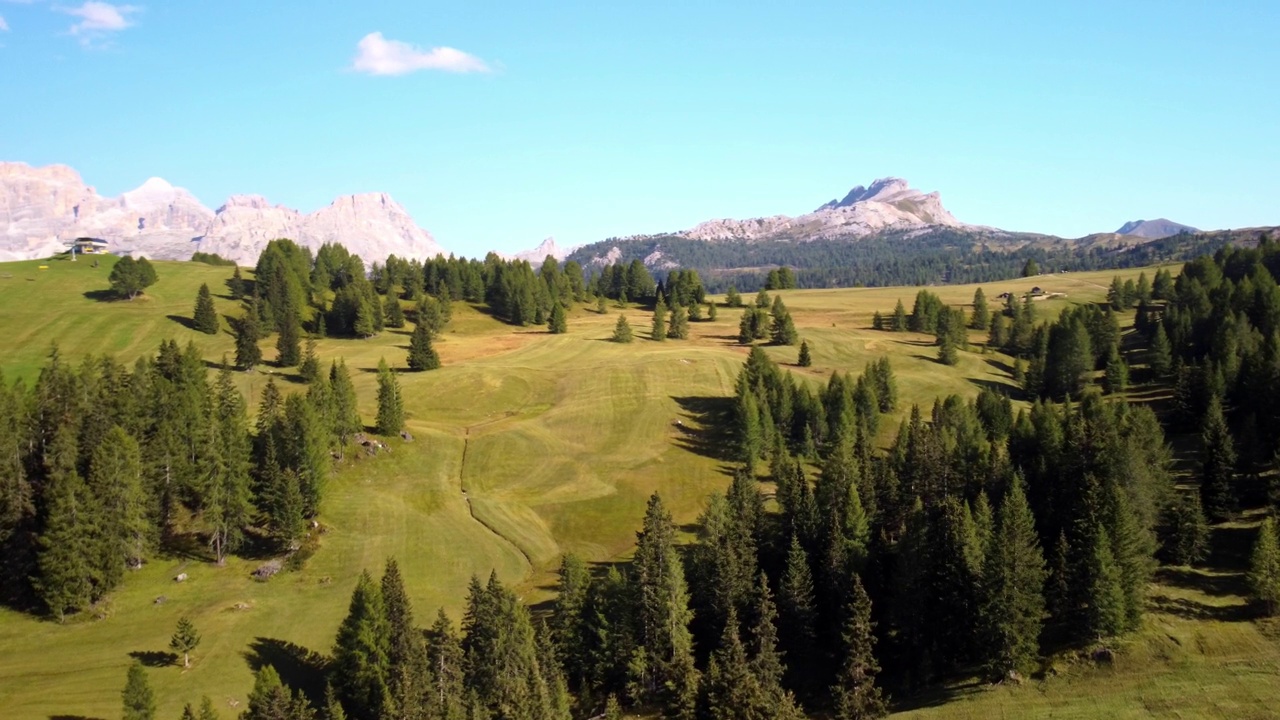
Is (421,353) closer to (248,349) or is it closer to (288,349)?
(288,349)

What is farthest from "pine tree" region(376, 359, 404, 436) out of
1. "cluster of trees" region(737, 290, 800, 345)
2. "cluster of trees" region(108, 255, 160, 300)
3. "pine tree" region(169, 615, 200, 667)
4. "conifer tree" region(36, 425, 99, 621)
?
"cluster of trees" region(108, 255, 160, 300)

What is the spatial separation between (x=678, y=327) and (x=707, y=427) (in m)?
58.2

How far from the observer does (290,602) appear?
7494cm

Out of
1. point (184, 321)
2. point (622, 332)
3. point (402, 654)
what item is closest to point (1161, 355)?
point (622, 332)

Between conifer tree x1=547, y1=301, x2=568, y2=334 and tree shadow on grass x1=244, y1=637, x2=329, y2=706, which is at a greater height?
conifer tree x1=547, y1=301, x2=568, y2=334

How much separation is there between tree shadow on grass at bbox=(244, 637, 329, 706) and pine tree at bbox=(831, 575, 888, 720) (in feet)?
130

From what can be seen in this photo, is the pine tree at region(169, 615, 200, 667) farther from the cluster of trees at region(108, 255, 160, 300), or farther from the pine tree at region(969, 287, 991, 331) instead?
the pine tree at region(969, 287, 991, 331)

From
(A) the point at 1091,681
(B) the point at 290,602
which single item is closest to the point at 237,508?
(B) the point at 290,602

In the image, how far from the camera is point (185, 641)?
63938 millimetres

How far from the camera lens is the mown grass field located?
59.6m

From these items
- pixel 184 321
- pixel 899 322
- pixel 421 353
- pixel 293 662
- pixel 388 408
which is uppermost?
pixel 184 321

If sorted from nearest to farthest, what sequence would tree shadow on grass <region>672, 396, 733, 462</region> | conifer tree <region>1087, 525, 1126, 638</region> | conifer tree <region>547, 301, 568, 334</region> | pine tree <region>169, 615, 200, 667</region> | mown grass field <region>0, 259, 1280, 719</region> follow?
1. mown grass field <region>0, 259, 1280, 719</region>
2. conifer tree <region>1087, 525, 1126, 638</region>
3. pine tree <region>169, 615, 200, 667</region>
4. tree shadow on grass <region>672, 396, 733, 462</region>
5. conifer tree <region>547, 301, 568, 334</region>

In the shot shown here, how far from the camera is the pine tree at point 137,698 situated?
52.5 metres

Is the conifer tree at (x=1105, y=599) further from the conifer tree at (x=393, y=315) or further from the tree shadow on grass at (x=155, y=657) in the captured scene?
the conifer tree at (x=393, y=315)
